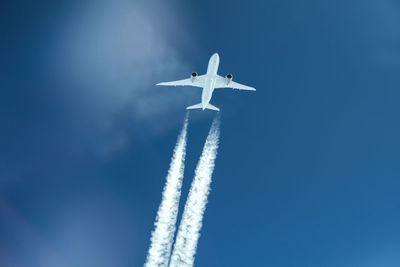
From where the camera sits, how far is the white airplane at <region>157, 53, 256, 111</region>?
2811 inches

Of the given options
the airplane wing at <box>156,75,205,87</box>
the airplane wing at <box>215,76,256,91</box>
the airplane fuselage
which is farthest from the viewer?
the airplane wing at <box>215,76,256,91</box>

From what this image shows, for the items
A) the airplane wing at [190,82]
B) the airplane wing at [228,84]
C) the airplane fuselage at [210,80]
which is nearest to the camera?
the airplane fuselage at [210,80]

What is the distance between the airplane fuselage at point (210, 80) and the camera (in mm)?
70812

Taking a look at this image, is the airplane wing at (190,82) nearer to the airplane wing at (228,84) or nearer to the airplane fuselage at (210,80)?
the airplane fuselage at (210,80)

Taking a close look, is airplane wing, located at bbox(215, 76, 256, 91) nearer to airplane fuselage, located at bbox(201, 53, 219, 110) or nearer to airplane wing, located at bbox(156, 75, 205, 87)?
airplane fuselage, located at bbox(201, 53, 219, 110)

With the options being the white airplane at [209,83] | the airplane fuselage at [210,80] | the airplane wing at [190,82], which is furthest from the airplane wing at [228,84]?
the airplane wing at [190,82]

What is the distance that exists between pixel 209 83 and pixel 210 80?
27.6 inches

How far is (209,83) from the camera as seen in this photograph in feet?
238

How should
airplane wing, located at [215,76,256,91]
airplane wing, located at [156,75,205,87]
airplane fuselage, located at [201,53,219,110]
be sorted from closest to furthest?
1. airplane fuselage, located at [201,53,219,110]
2. airplane wing, located at [156,75,205,87]
3. airplane wing, located at [215,76,256,91]

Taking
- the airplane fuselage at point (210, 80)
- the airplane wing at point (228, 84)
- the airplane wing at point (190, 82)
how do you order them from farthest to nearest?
the airplane wing at point (228, 84)
the airplane wing at point (190, 82)
the airplane fuselage at point (210, 80)

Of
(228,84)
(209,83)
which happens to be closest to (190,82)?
(209,83)

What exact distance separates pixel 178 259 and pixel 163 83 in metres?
40.3

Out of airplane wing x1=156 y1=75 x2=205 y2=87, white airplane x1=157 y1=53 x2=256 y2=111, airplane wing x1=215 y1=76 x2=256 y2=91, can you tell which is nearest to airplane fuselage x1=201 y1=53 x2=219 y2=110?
white airplane x1=157 y1=53 x2=256 y2=111

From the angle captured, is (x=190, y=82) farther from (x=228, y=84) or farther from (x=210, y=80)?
(x=228, y=84)
